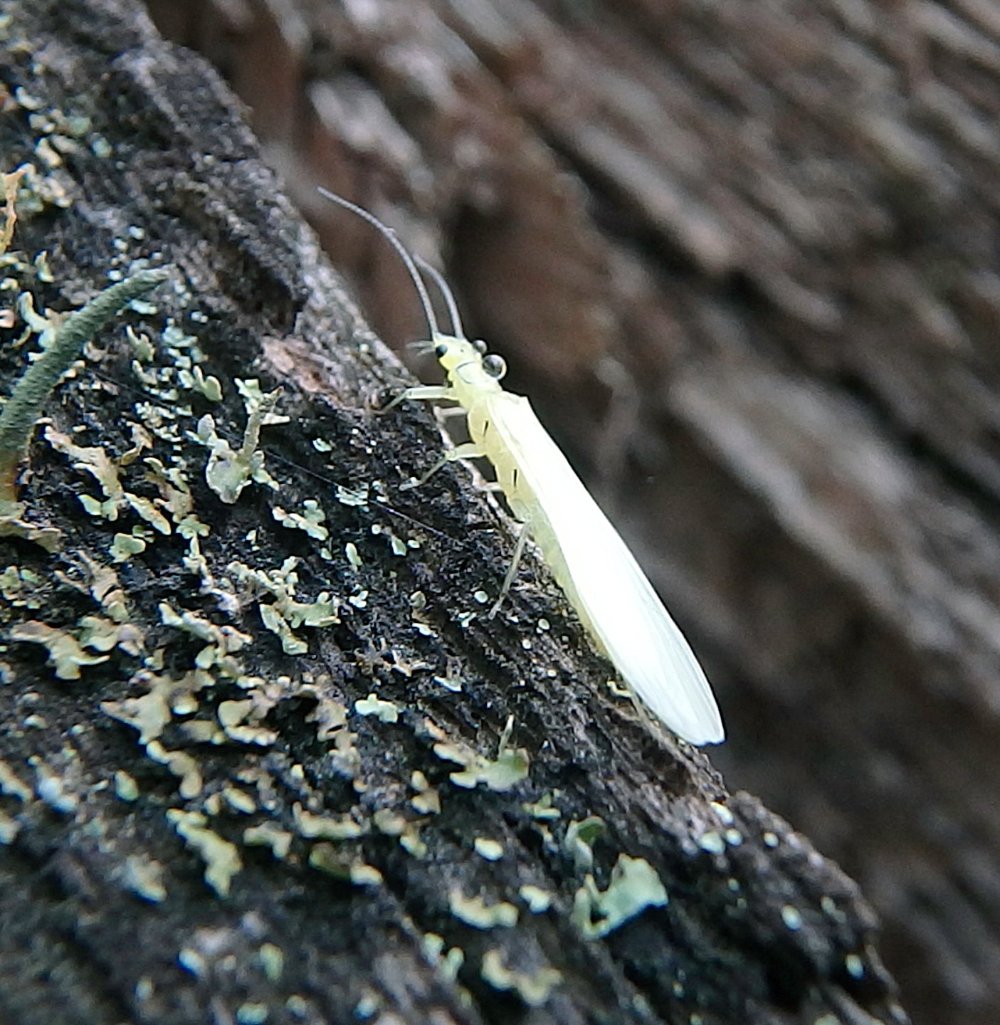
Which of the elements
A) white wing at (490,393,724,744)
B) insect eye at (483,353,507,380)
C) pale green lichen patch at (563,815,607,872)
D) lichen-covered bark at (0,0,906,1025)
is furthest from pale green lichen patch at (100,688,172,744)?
insect eye at (483,353,507,380)

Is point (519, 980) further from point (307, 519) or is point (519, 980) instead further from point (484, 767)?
point (307, 519)

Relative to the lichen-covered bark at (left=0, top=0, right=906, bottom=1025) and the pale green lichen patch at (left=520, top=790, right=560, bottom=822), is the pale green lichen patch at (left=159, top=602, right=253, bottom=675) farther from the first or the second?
the pale green lichen patch at (left=520, top=790, right=560, bottom=822)

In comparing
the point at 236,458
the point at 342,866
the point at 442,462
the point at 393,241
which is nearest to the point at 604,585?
the point at 442,462

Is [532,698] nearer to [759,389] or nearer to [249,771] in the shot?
[249,771]

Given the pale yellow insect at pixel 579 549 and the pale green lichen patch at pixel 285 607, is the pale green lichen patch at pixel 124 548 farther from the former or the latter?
the pale yellow insect at pixel 579 549

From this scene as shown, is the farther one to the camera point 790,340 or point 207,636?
point 790,340
